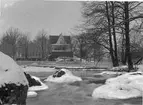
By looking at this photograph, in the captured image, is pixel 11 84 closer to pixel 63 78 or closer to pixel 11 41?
pixel 63 78

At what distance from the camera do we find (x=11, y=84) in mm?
4824

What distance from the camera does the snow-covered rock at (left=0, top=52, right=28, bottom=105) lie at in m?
4.82

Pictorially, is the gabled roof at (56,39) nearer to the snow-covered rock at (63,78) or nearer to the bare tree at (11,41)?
the bare tree at (11,41)

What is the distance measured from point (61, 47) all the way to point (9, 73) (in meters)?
62.7

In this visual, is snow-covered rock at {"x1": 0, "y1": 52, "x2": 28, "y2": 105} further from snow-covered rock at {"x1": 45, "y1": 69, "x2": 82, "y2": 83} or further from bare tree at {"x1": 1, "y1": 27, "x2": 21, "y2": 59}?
bare tree at {"x1": 1, "y1": 27, "x2": 21, "y2": 59}

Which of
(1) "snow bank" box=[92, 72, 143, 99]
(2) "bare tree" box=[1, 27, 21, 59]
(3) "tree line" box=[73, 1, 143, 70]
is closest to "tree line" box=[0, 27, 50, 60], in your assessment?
(2) "bare tree" box=[1, 27, 21, 59]

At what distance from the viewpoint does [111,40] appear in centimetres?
2748

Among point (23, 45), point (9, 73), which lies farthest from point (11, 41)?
point (9, 73)

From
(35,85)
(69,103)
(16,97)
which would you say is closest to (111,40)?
(35,85)

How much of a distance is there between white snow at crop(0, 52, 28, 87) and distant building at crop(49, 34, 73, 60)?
6020 centimetres

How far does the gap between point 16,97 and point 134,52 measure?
19.2 m

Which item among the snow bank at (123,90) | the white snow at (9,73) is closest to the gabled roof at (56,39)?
the snow bank at (123,90)

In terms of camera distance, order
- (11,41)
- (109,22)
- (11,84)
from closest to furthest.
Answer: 1. (11,84)
2. (109,22)
3. (11,41)

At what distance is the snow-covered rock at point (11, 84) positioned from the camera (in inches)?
190
